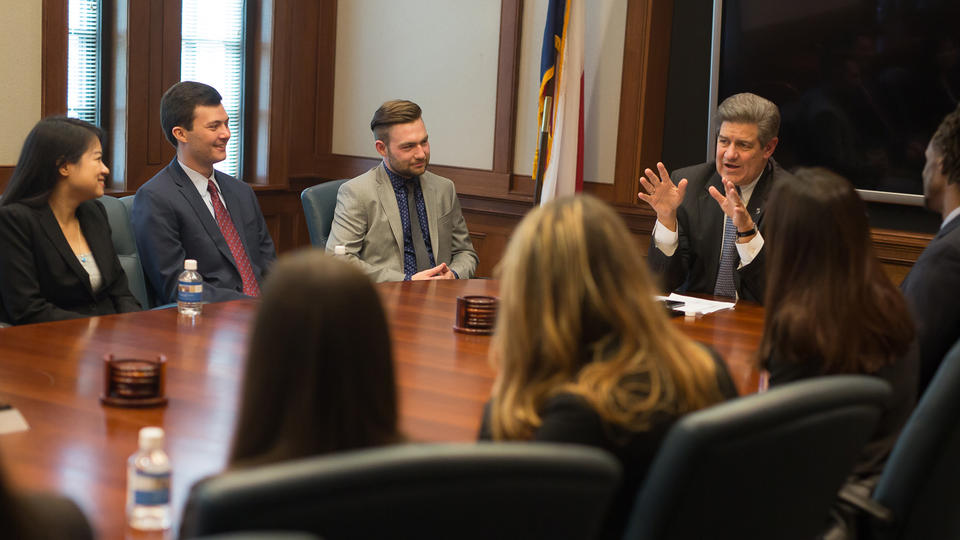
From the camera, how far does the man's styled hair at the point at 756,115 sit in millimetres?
4043

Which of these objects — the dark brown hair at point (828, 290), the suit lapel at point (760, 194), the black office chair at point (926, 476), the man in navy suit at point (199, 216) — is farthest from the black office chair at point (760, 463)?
the man in navy suit at point (199, 216)

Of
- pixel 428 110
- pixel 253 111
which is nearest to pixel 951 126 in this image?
pixel 428 110

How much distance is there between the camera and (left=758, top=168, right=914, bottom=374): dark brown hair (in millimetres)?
2094

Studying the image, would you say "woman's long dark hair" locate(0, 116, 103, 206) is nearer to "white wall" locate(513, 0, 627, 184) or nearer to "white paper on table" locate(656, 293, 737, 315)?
"white paper on table" locate(656, 293, 737, 315)

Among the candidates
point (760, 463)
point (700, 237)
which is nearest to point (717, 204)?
point (700, 237)

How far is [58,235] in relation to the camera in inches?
135

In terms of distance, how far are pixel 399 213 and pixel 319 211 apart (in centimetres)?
35

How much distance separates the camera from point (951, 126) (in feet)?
9.78

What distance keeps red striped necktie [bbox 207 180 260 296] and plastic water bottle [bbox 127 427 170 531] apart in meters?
2.57

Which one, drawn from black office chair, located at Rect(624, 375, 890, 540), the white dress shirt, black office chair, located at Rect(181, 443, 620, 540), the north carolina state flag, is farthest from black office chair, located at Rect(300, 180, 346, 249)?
black office chair, located at Rect(181, 443, 620, 540)

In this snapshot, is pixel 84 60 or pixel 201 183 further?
pixel 84 60

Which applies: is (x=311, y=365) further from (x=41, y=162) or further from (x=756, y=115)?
(x=756, y=115)

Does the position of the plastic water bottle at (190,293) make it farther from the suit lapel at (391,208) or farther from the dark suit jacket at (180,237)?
the suit lapel at (391,208)

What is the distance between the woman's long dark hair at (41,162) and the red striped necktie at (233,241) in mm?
720
